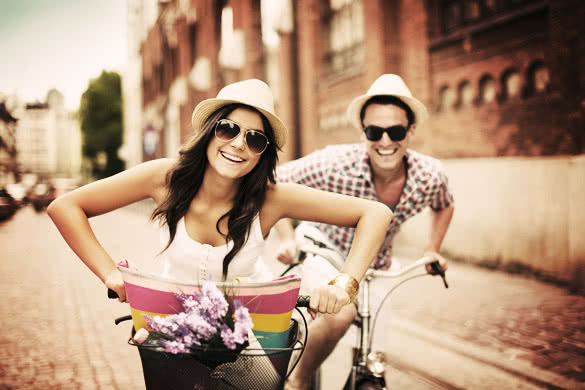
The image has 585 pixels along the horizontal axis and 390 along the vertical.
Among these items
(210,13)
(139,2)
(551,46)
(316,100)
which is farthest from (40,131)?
(551,46)

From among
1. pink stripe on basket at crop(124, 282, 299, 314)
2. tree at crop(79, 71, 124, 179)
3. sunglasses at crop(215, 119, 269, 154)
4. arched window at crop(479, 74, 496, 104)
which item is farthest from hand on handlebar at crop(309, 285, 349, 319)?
tree at crop(79, 71, 124, 179)

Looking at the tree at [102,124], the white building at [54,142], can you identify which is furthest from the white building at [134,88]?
the white building at [54,142]

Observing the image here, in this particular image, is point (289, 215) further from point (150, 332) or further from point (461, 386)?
point (461, 386)

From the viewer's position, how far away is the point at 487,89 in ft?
33.0

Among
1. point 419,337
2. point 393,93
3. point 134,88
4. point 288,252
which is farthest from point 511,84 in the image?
point 134,88

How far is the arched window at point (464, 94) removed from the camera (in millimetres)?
10492

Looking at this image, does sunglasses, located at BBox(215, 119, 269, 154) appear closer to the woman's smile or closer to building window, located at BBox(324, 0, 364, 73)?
the woman's smile

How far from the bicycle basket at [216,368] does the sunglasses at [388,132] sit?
6.03 feet

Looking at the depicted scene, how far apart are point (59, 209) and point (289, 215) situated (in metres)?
1.07

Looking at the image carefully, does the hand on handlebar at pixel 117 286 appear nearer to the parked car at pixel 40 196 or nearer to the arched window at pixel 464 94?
the arched window at pixel 464 94

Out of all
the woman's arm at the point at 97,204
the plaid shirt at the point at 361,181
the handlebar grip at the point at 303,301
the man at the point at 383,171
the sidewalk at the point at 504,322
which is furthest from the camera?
the sidewalk at the point at 504,322

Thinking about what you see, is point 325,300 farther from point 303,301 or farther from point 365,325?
point 365,325

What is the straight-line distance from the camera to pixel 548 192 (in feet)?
26.1

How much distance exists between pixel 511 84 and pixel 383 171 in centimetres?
732
